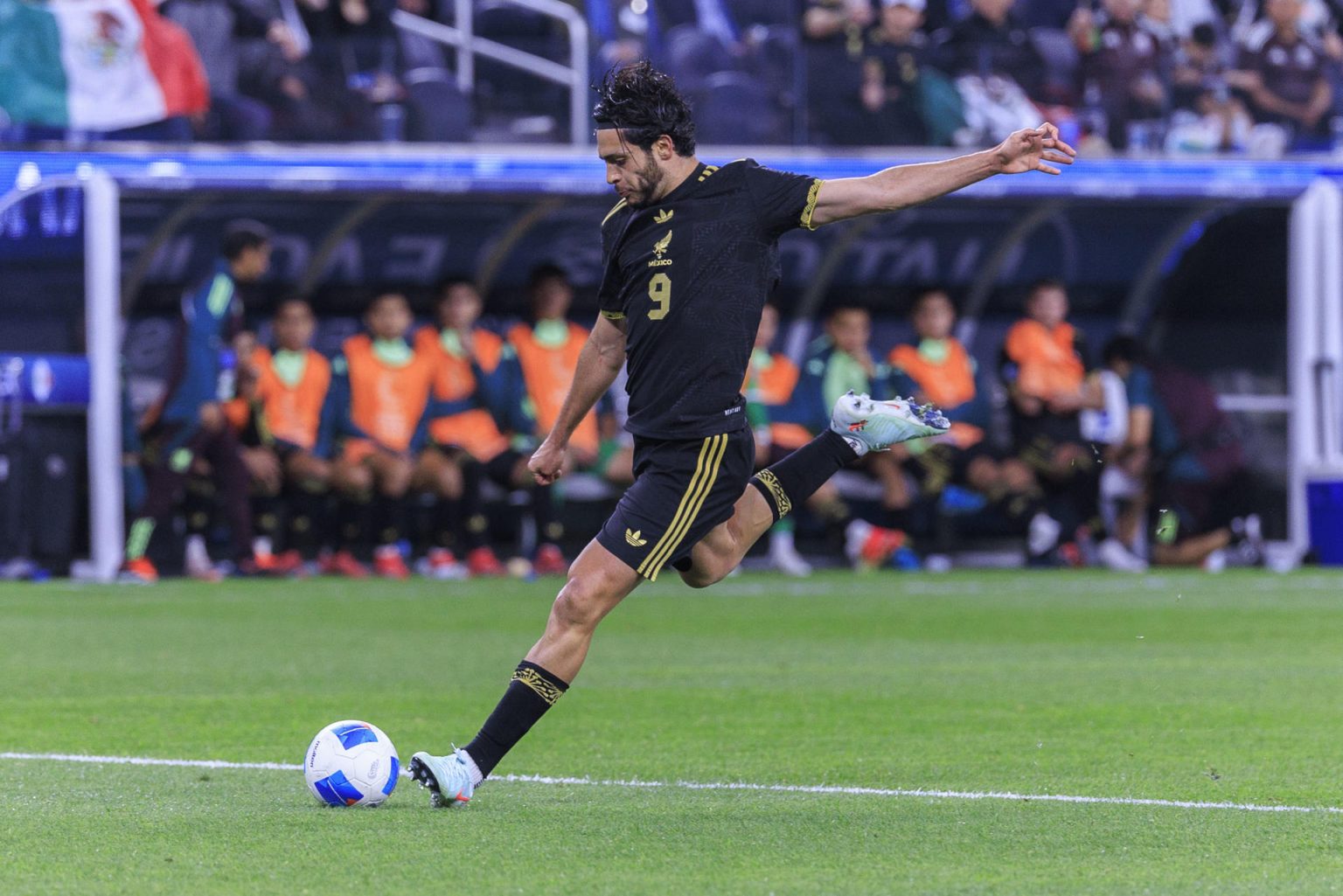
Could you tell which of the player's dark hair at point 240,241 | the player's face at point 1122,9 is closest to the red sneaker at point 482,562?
the player's dark hair at point 240,241

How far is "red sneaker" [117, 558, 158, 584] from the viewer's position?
47.1 feet

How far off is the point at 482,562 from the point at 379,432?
118cm

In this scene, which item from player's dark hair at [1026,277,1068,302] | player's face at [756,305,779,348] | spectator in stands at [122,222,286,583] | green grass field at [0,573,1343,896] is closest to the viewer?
green grass field at [0,573,1343,896]

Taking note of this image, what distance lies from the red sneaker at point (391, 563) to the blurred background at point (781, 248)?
18 centimetres

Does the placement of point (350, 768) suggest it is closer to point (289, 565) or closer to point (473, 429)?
point (289, 565)

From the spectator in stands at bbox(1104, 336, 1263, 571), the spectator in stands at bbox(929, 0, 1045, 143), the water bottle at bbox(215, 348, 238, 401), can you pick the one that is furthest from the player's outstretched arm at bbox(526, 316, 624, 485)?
the spectator in stands at bbox(1104, 336, 1263, 571)

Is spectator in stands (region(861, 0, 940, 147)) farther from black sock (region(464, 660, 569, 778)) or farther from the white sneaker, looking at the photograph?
black sock (region(464, 660, 569, 778))

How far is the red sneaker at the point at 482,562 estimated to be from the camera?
1520cm

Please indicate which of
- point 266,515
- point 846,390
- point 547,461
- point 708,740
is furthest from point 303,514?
point 547,461

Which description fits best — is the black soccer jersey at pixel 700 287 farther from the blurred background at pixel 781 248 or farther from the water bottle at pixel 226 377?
the water bottle at pixel 226 377

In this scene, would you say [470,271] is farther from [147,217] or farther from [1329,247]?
[1329,247]

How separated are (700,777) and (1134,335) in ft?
38.6

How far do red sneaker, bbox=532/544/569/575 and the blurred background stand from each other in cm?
3

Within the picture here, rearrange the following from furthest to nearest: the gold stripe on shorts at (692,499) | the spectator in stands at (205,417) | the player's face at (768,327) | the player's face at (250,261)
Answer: the player's face at (768,327) < the spectator in stands at (205,417) < the player's face at (250,261) < the gold stripe on shorts at (692,499)
